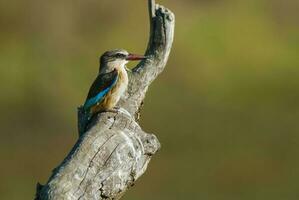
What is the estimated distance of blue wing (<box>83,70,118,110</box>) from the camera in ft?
31.9

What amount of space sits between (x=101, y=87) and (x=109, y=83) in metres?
0.07

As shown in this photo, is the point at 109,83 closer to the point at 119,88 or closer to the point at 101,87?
the point at 101,87

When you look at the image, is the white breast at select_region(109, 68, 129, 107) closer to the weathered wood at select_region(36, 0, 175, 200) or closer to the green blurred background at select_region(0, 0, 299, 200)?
the weathered wood at select_region(36, 0, 175, 200)

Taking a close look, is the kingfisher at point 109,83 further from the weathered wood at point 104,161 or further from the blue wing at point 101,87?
the weathered wood at point 104,161

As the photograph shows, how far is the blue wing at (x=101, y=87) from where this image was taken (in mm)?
9721

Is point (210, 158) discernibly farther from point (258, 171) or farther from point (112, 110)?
point (112, 110)

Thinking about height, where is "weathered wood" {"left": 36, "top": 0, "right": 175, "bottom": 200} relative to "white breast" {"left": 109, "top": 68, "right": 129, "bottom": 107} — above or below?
below

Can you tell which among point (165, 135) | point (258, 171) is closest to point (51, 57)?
point (165, 135)

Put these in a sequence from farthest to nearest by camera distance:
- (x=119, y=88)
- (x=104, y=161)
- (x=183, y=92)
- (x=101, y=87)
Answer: (x=183, y=92), (x=101, y=87), (x=119, y=88), (x=104, y=161)

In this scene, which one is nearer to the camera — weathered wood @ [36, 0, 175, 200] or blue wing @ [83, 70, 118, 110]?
weathered wood @ [36, 0, 175, 200]

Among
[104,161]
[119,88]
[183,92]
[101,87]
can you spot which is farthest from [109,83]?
[183,92]

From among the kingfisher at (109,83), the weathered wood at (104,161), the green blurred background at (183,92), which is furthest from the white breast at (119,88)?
the green blurred background at (183,92)

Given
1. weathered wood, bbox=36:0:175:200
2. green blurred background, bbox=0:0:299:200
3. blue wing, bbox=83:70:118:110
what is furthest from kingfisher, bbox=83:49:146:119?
green blurred background, bbox=0:0:299:200

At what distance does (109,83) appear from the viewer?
10055mm
